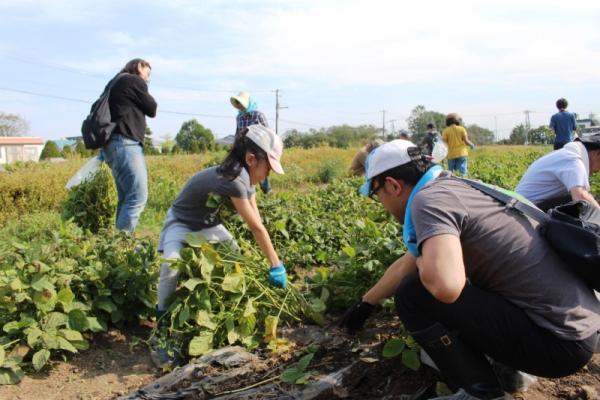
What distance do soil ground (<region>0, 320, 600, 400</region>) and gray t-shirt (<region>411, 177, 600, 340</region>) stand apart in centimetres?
56

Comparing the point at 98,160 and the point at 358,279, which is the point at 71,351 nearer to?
the point at 358,279

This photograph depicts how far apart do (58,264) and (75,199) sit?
7.90 feet

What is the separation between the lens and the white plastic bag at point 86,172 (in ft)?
16.4

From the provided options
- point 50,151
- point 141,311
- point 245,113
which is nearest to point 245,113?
point 245,113

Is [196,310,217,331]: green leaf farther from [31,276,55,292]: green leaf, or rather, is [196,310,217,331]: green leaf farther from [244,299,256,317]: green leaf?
[31,276,55,292]: green leaf

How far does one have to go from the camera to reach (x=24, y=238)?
5.46 metres

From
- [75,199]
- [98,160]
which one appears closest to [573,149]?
[98,160]

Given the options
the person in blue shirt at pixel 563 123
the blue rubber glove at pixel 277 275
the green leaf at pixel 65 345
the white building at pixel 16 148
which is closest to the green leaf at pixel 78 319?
the green leaf at pixel 65 345

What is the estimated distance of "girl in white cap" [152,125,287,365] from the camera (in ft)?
9.43

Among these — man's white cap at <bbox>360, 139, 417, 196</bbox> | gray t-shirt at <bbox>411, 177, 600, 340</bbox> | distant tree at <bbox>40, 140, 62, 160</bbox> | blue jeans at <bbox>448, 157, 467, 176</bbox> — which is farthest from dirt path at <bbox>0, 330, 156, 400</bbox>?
distant tree at <bbox>40, 140, 62, 160</bbox>

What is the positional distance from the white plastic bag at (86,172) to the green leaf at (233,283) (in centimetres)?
264

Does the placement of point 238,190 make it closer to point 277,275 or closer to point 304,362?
point 277,275

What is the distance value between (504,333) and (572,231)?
41 centimetres

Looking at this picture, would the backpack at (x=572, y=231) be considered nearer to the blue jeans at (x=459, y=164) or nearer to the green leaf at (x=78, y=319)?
the green leaf at (x=78, y=319)
